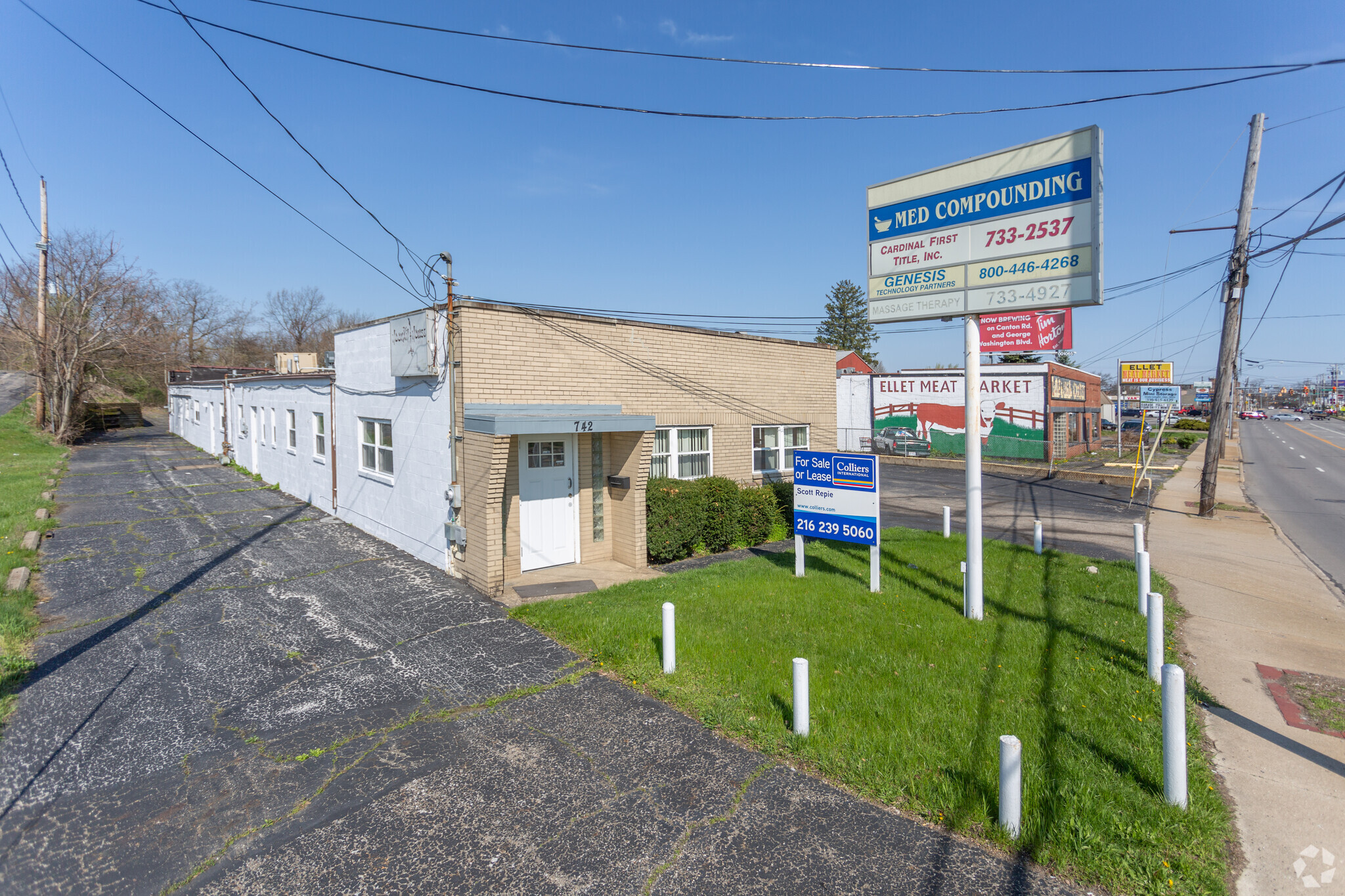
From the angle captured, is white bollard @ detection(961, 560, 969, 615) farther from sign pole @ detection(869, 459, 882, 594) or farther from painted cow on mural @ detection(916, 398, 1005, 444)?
painted cow on mural @ detection(916, 398, 1005, 444)

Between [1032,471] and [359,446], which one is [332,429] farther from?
[1032,471]

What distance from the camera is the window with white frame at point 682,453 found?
43.7ft

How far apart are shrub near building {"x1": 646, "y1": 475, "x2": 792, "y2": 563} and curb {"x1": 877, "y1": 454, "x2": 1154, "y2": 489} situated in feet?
35.3

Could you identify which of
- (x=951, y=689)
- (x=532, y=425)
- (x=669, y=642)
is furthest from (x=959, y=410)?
(x=669, y=642)

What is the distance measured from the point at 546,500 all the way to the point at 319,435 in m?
8.08

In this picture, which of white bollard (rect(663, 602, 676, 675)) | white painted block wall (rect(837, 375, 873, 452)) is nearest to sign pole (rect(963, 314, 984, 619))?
white bollard (rect(663, 602, 676, 675))

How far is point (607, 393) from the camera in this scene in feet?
39.4

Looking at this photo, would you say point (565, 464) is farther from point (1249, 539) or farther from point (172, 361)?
point (172, 361)

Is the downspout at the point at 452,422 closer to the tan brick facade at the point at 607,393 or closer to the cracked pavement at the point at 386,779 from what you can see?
the tan brick facade at the point at 607,393

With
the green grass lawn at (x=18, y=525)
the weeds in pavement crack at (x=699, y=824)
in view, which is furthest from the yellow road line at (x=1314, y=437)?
the green grass lawn at (x=18, y=525)

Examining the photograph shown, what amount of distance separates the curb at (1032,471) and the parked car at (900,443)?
121cm

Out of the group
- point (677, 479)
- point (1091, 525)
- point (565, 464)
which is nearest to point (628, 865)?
point (565, 464)

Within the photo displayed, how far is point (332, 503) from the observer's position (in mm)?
15047

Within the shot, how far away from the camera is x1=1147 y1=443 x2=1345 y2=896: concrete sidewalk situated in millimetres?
4141
